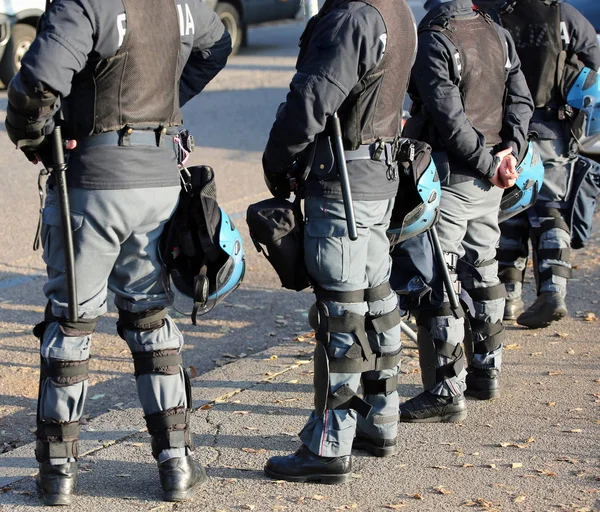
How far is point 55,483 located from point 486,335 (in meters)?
2.32

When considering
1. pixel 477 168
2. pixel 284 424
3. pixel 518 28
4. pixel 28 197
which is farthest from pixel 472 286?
pixel 28 197

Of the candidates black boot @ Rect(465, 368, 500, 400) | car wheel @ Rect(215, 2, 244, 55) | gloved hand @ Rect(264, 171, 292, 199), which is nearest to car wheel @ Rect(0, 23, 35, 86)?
car wheel @ Rect(215, 2, 244, 55)

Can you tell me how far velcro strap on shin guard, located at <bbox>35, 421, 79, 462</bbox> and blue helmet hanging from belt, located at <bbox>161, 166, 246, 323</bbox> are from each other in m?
0.65

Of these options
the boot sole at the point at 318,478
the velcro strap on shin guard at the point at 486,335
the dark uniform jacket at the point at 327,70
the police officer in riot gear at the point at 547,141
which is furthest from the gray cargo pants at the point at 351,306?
the police officer in riot gear at the point at 547,141

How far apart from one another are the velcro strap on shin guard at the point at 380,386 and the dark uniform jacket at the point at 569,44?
2204mm

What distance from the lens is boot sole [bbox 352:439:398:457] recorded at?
438cm

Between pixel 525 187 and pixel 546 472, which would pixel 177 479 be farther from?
pixel 525 187

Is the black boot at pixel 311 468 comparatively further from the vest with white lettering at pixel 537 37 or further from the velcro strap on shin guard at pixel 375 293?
the vest with white lettering at pixel 537 37

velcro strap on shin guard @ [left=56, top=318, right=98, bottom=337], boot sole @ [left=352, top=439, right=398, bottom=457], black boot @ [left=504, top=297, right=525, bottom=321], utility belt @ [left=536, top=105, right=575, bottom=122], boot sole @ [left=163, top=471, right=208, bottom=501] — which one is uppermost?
velcro strap on shin guard @ [left=56, top=318, right=98, bottom=337]

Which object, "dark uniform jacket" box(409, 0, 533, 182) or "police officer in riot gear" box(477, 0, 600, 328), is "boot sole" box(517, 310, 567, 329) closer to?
"police officer in riot gear" box(477, 0, 600, 328)

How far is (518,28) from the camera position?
19.0ft

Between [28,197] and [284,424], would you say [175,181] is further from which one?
[28,197]

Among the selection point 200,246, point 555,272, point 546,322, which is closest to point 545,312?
point 546,322

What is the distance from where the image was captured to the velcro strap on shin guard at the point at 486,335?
5.10m
